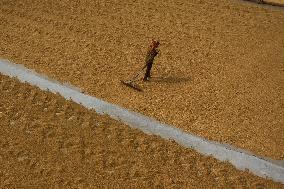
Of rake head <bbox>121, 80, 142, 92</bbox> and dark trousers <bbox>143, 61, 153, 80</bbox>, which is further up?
dark trousers <bbox>143, 61, 153, 80</bbox>

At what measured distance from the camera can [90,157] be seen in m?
9.98

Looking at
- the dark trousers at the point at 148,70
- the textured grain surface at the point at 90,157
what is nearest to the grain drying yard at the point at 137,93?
the textured grain surface at the point at 90,157

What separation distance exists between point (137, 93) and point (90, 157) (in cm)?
360

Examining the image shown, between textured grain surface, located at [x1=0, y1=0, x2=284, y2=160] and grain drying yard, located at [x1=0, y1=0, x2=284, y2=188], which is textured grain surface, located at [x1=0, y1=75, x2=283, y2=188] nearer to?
grain drying yard, located at [x1=0, y1=0, x2=284, y2=188]

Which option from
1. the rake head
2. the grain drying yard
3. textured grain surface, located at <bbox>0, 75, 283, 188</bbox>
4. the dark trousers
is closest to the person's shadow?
the grain drying yard

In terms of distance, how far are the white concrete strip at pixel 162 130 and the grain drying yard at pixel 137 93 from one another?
0.26 m

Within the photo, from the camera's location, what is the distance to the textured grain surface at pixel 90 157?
9352mm

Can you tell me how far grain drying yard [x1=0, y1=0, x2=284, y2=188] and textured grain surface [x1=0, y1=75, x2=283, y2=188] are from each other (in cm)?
3

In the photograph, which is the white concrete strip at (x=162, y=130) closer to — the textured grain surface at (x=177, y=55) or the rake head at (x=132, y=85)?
the textured grain surface at (x=177, y=55)

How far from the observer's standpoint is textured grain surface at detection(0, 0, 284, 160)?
1209cm

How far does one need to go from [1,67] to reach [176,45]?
7.21 m

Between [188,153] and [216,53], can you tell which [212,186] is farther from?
[216,53]

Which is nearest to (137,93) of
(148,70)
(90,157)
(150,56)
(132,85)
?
(132,85)

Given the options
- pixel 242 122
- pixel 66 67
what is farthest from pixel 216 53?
pixel 66 67
